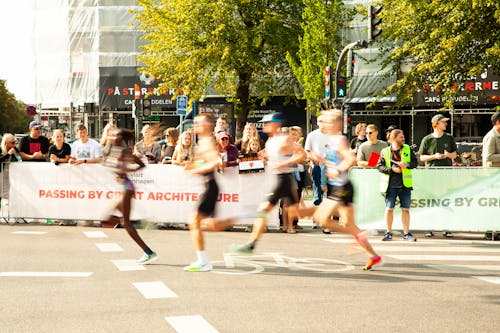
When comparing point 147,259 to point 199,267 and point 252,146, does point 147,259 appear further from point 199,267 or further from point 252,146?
point 252,146

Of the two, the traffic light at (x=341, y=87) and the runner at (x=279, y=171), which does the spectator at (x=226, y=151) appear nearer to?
the runner at (x=279, y=171)

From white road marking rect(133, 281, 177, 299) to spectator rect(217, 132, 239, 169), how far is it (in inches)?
224

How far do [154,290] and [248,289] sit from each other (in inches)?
39.5

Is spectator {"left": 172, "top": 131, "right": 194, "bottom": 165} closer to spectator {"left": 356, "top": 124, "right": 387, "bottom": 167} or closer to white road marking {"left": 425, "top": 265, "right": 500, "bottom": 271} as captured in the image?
spectator {"left": 356, "top": 124, "right": 387, "bottom": 167}

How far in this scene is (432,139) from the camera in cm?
1294

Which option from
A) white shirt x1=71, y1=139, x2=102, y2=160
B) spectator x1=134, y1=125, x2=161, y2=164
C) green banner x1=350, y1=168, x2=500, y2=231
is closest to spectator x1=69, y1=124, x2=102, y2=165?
white shirt x1=71, y1=139, x2=102, y2=160

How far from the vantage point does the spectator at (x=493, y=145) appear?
12344 mm

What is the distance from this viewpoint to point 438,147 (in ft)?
42.2

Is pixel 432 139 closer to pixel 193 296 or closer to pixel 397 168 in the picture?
pixel 397 168

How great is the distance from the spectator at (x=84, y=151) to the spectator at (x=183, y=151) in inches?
68.9

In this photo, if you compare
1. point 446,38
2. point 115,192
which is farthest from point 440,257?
point 446,38

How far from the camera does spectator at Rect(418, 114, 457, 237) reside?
12.7 m

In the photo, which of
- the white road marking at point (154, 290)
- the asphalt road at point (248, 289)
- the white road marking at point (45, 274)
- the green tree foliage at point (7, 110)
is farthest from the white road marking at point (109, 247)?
the green tree foliage at point (7, 110)

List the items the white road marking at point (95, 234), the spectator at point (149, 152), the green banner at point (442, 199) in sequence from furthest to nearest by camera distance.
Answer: the spectator at point (149, 152) → the green banner at point (442, 199) → the white road marking at point (95, 234)
